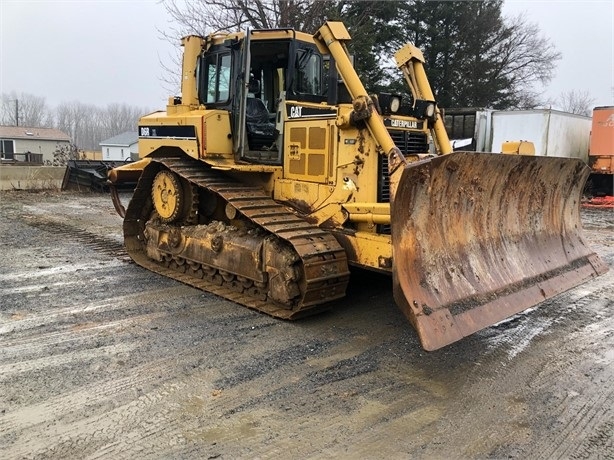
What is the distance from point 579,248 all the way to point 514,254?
1267 millimetres

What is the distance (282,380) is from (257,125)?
347 centimetres

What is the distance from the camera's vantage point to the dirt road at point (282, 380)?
3010 millimetres

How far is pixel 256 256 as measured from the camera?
207 inches

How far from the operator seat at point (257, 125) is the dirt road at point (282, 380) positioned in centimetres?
193

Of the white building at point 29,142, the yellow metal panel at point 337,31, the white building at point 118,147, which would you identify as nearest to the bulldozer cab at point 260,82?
the yellow metal panel at point 337,31

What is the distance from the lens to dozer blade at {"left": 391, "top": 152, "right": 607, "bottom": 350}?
384 centimetres

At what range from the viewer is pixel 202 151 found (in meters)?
6.16

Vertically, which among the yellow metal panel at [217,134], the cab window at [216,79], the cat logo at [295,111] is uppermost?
the cab window at [216,79]

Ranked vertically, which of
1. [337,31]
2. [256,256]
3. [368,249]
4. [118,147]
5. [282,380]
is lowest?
[282,380]

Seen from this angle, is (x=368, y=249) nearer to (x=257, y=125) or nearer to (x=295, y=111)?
(x=295, y=111)

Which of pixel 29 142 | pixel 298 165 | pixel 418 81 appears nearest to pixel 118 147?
pixel 29 142

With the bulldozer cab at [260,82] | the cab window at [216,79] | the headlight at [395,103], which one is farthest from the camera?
the cab window at [216,79]

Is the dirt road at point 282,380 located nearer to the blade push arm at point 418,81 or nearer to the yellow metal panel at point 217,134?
the yellow metal panel at point 217,134

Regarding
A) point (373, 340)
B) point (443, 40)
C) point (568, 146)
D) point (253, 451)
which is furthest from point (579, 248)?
point (443, 40)
